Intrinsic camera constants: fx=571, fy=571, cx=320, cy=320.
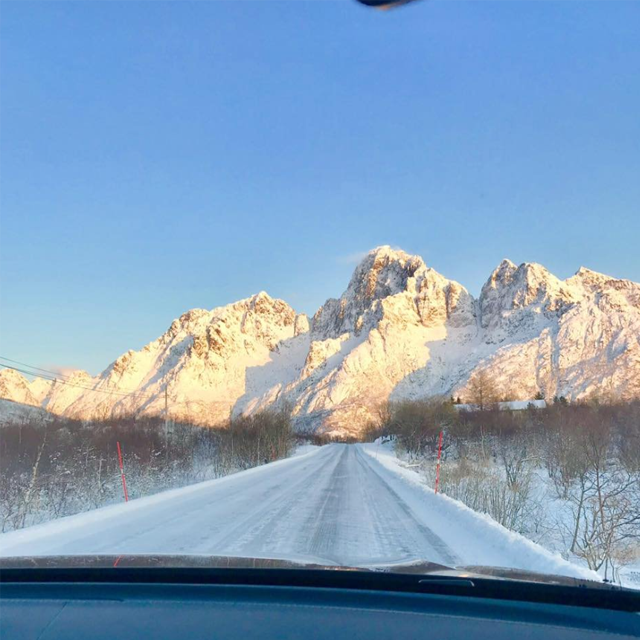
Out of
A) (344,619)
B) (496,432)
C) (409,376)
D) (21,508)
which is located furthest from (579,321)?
(344,619)

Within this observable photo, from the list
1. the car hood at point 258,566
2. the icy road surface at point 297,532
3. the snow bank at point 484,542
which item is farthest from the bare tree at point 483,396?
the car hood at point 258,566

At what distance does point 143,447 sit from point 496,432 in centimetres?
2844

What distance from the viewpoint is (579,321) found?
135625 millimetres

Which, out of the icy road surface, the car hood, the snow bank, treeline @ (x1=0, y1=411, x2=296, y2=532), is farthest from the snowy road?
treeline @ (x1=0, y1=411, x2=296, y2=532)

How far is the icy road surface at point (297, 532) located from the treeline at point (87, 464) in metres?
5.35

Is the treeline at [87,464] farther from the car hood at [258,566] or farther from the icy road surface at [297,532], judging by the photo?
the car hood at [258,566]

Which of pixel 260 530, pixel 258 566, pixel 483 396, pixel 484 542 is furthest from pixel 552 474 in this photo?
pixel 483 396

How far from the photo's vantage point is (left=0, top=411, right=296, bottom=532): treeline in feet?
57.3

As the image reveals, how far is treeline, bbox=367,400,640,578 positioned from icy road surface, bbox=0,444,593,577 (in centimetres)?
206

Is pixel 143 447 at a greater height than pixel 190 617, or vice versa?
pixel 190 617

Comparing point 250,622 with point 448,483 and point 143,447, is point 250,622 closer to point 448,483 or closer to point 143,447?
point 448,483

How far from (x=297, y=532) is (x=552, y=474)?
18843 mm

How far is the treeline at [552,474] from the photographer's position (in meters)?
11.9

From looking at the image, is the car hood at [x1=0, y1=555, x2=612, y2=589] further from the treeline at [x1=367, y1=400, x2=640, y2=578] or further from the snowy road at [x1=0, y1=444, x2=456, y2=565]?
the treeline at [x1=367, y1=400, x2=640, y2=578]
